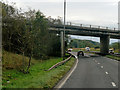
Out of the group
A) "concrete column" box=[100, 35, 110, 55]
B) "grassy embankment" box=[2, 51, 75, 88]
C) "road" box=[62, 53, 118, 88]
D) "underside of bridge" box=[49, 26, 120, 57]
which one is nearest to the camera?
"grassy embankment" box=[2, 51, 75, 88]

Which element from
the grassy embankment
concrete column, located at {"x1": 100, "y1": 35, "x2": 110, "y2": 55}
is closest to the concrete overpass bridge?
concrete column, located at {"x1": 100, "y1": 35, "x2": 110, "y2": 55}

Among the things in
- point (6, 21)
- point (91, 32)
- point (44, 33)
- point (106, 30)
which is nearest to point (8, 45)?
point (6, 21)

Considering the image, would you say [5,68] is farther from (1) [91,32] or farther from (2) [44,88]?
(1) [91,32]

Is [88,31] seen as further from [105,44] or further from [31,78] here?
[31,78]

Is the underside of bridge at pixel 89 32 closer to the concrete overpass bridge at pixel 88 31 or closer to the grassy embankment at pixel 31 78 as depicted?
the concrete overpass bridge at pixel 88 31

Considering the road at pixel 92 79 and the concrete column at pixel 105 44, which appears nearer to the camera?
the road at pixel 92 79

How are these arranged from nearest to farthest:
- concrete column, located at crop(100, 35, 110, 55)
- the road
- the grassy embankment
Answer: the grassy embankment, the road, concrete column, located at crop(100, 35, 110, 55)

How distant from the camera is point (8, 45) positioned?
108 feet

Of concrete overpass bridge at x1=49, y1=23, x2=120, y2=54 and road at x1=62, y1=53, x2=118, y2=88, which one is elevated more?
concrete overpass bridge at x1=49, y1=23, x2=120, y2=54

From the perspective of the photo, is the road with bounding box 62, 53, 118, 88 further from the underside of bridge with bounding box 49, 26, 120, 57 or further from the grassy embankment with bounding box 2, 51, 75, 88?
the underside of bridge with bounding box 49, 26, 120, 57

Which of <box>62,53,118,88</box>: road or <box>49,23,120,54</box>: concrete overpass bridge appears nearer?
<box>62,53,118,88</box>: road

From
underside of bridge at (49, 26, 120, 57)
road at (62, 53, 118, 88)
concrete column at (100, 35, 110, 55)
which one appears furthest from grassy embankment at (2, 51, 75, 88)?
concrete column at (100, 35, 110, 55)

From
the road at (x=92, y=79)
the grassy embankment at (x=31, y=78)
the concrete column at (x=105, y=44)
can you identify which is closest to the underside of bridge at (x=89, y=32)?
the concrete column at (x=105, y=44)

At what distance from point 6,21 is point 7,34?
2786mm
